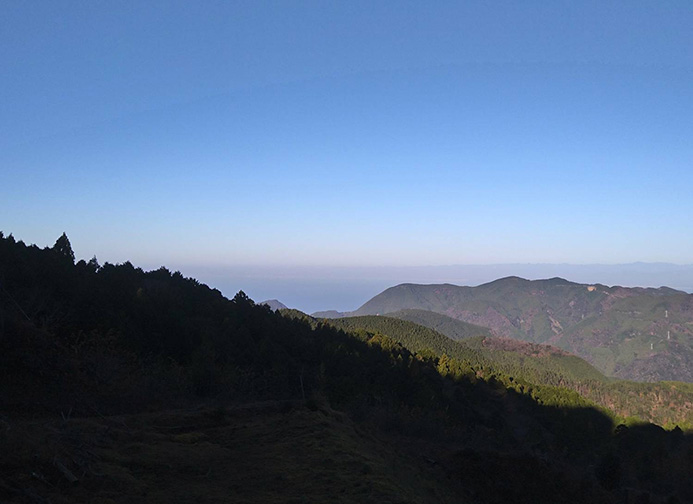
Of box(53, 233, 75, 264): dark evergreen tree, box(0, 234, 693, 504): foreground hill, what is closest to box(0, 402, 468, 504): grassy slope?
box(0, 234, 693, 504): foreground hill

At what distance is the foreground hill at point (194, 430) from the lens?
8898 millimetres

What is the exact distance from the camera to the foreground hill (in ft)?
29.2

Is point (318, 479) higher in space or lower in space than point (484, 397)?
higher

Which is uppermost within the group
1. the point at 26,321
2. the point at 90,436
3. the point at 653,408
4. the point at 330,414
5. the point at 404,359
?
the point at 26,321

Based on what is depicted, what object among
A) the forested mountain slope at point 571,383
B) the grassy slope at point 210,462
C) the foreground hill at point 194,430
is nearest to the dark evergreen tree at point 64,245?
the foreground hill at point 194,430

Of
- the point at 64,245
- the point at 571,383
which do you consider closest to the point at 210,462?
the point at 64,245

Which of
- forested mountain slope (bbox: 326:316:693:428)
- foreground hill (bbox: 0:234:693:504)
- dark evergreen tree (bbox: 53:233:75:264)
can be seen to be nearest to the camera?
foreground hill (bbox: 0:234:693:504)

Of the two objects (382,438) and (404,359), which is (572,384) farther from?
(382,438)

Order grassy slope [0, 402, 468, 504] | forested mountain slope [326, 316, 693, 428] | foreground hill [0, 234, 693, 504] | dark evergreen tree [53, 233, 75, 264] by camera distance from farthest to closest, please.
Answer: forested mountain slope [326, 316, 693, 428] < dark evergreen tree [53, 233, 75, 264] < foreground hill [0, 234, 693, 504] < grassy slope [0, 402, 468, 504]

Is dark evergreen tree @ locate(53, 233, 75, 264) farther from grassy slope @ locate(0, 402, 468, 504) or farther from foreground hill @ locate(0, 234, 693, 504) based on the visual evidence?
grassy slope @ locate(0, 402, 468, 504)

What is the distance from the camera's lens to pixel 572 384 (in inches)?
5295

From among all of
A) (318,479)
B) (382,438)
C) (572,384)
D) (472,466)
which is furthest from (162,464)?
(572,384)

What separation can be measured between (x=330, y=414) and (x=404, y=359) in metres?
44.3

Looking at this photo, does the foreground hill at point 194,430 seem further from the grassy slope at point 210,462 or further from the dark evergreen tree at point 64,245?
the dark evergreen tree at point 64,245
